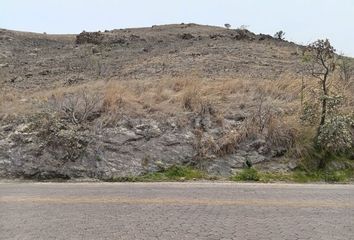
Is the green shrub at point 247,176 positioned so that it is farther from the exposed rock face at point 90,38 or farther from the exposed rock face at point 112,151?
the exposed rock face at point 90,38

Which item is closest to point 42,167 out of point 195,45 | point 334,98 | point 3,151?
point 3,151

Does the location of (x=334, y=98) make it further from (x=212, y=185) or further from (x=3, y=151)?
(x=3, y=151)

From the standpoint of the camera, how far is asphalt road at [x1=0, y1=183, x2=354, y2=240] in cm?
572

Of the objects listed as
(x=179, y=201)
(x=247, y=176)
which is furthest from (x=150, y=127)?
(x=179, y=201)

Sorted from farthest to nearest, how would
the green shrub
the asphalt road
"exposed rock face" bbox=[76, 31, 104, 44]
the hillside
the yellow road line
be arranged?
"exposed rock face" bbox=[76, 31, 104, 44] → the hillside → the green shrub → the yellow road line → the asphalt road

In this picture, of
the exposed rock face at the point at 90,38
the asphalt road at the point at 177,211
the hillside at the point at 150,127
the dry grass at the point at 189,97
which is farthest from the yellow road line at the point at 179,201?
the exposed rock face at the point at 90,38

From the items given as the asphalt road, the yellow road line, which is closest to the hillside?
the asphalt road

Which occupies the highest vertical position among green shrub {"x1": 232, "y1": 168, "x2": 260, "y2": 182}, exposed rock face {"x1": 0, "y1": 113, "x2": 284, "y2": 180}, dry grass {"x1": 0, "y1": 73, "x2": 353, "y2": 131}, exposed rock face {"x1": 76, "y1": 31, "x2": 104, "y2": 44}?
exposed rock face {"x1": 76, "y1": 31, "x2": 104, "y2": 44}

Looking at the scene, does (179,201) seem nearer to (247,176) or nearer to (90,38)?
(247,176)

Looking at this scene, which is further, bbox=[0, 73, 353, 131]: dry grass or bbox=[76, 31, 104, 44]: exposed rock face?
bbox=[76, 31, 104, 44]: exposed rock face

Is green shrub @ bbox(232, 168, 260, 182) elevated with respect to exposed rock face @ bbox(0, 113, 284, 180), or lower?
lower

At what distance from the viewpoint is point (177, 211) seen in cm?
665

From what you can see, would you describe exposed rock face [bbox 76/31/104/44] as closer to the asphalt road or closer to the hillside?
Answer: the hillside

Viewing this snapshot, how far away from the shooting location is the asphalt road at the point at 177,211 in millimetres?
5719
